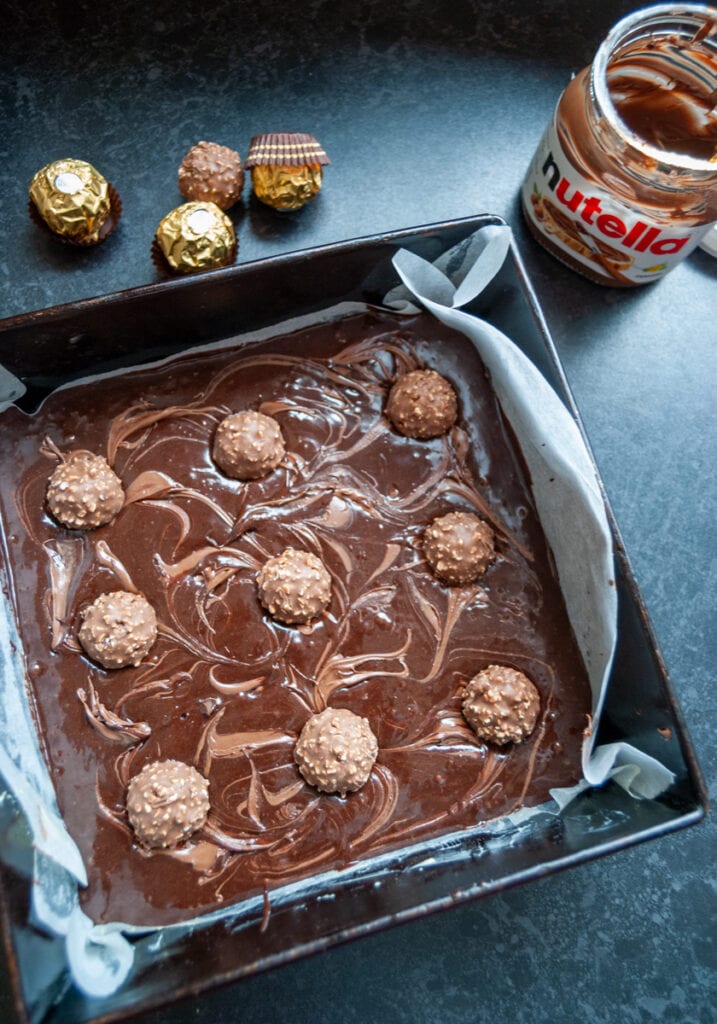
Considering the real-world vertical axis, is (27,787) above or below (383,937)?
above

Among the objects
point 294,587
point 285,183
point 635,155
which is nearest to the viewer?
point 635,155

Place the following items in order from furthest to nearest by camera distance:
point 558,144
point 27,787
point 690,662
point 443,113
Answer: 1. point 443,113
2. point 690,662
3. point 558,144
4. point 27,787

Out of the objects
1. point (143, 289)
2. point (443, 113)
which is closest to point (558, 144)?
point (443, 113)

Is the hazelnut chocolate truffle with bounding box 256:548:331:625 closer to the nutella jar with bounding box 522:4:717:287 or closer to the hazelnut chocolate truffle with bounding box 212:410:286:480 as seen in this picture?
the hazelnut chocolate truffle with bounding box 212:410:286:480

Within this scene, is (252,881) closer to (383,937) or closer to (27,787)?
(383,937)

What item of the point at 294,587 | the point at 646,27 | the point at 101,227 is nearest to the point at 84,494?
the point at 294,587

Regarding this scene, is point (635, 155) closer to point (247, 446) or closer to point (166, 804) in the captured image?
point (247, 446)
